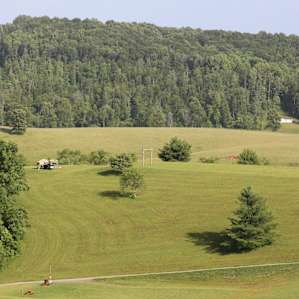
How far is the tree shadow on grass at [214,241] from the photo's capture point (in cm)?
6788

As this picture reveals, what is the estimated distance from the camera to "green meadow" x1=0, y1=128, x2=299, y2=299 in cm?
5325

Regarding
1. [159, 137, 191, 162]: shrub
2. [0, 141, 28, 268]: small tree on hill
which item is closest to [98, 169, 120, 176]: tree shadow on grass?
[159, 137, 191, 162]: shrub

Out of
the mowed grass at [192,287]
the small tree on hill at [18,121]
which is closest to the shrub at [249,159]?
the mowed grass at [192,287]

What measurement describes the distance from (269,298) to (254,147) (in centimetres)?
9458

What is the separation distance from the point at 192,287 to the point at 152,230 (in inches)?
883

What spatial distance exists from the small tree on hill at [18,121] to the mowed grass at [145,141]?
1.82m

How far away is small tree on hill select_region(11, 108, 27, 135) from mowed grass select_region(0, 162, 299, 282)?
5361 centimetres

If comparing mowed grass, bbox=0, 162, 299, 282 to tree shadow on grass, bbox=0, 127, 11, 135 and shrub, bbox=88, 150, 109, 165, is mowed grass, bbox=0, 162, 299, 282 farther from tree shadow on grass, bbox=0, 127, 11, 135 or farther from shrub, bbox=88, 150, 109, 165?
tree shadow on grass, bbox=0, 127, 11, 135

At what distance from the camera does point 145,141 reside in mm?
154250

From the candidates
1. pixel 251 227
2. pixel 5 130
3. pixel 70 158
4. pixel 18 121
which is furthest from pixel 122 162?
pixel 5 130

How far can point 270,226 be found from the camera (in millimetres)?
68062

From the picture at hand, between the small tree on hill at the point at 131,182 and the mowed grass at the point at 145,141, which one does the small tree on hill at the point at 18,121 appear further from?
the small tree on hill at the point at 131,182

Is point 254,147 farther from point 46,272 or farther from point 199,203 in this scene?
point 46,272

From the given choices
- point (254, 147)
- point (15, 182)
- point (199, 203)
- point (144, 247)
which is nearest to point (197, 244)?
point (144, 247)
